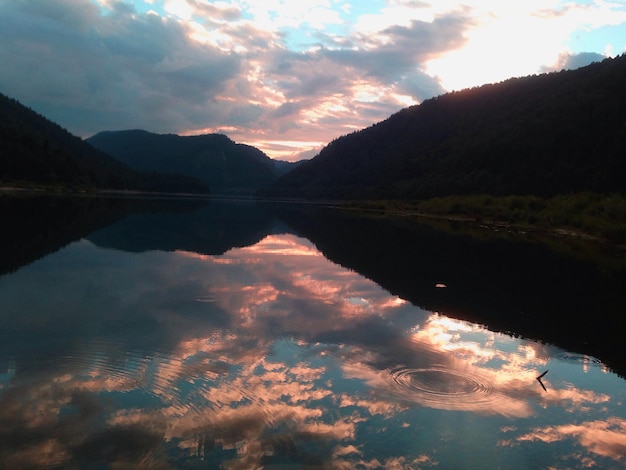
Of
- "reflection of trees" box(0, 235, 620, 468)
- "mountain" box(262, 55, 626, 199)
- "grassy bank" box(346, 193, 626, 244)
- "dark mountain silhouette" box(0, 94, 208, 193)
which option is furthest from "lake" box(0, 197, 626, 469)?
"dark mountain silhouette" box(0, 94, 208, 193)

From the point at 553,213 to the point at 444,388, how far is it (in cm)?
4617

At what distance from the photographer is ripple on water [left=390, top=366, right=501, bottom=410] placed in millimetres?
7359

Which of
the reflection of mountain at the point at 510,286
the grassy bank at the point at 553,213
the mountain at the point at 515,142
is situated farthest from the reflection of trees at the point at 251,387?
the mountain at the point at 515,142

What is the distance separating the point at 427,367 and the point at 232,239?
894 inches

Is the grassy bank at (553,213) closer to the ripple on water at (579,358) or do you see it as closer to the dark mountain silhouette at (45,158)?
the ripple on water at (579,358)

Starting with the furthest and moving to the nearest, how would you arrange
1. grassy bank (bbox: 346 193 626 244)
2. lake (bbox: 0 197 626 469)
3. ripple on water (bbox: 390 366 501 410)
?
grassy bank (bbox: 346 193 626 244) < ripple on water (bbox: 390 366 501 410) < lake (bbox: 0 197 626 469)

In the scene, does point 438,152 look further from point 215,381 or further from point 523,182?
point 215,381

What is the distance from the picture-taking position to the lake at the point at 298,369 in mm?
5727

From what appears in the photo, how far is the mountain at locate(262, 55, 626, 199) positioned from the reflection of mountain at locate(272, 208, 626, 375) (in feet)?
105

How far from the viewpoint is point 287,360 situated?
877cm

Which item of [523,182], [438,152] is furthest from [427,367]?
[438,152]

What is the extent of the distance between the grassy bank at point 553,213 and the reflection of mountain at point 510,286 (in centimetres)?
1099

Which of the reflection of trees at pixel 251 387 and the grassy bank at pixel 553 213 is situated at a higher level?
the grassy bank at pixel 553 213

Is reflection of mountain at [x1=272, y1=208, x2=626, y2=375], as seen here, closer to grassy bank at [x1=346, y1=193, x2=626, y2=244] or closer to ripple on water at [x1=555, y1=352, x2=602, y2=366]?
ripple on water at [x1=555, y1=352, x2=602, y2=366]
